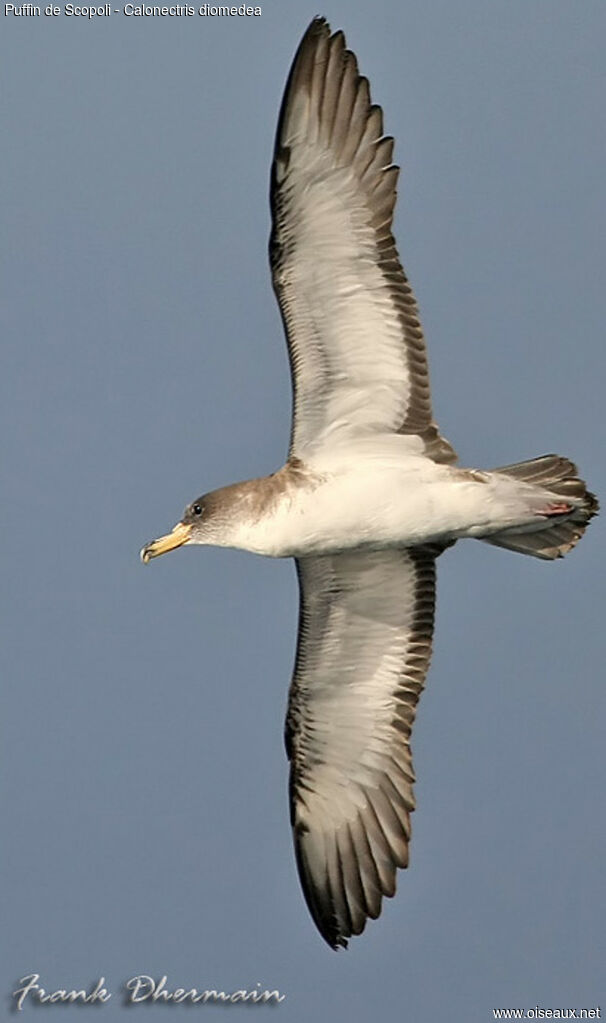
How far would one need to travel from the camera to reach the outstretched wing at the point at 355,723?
47.6 feet

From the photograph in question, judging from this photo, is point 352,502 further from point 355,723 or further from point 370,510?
point 355,723

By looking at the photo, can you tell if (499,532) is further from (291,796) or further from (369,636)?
(291,796)

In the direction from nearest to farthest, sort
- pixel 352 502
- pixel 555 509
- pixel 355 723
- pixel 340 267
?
pixel 340 267 → pixel 352 502 → pixel 555 509 → pixel 355 723

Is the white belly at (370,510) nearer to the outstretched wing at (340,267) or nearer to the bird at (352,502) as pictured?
the bird at (352,502)

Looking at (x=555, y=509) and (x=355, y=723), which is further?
(x=355, y=723)

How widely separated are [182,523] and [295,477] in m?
0.88

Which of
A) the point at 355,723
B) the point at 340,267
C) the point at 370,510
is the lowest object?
the point at 355,723

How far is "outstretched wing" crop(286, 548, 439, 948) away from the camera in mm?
14500

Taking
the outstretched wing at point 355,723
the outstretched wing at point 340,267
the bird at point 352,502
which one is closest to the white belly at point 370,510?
the bird at point 352,502

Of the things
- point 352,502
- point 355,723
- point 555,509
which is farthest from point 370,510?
point 355,723

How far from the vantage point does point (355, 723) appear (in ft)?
48.8

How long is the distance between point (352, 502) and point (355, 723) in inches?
81.5

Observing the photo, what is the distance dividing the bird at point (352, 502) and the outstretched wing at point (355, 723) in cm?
1

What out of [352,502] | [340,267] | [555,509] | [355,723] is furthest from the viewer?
[355,723]
